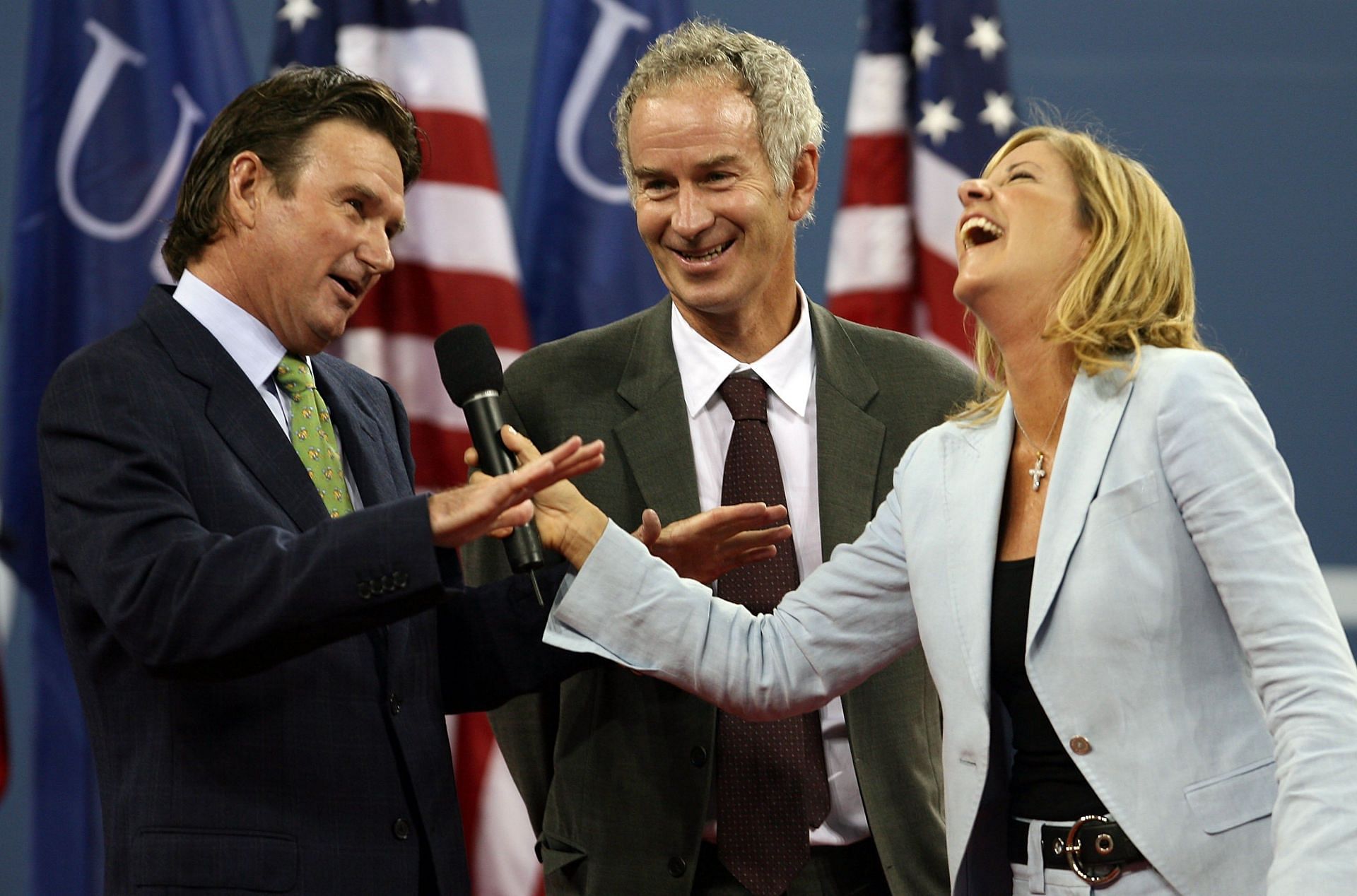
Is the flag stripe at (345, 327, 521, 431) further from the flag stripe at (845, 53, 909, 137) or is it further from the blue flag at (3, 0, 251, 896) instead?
the flag stripe at (845, 53, 909, 137)

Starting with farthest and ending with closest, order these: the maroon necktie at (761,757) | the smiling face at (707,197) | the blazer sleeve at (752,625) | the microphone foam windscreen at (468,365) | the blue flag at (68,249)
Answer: the blue flag at (68,249) → the smiling face at (707,197) → the maroon necktie at (761,757) → the blazer sleeve at (752,625) → the microphone foam windscreen at (468,365)

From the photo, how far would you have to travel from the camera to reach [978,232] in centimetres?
187

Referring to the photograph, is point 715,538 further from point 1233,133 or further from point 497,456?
point 1233,133

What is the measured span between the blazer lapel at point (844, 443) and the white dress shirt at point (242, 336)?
2.60ft

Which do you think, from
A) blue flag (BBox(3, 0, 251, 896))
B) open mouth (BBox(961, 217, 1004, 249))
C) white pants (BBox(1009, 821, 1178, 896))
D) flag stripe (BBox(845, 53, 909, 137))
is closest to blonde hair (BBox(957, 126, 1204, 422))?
open mouth (BBox(961, 217, 1004, 249))

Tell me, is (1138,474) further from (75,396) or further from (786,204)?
(75,396)

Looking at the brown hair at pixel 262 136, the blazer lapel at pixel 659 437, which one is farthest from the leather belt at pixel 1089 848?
the brown hair at pixel 262 136

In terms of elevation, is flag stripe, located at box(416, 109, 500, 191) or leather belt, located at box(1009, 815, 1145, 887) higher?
flag stripe, located at box(416, 109, 500, 191)

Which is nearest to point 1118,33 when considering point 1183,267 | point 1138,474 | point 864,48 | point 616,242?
point 864,48

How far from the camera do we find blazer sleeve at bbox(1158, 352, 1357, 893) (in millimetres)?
1373

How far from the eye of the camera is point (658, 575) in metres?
1.84

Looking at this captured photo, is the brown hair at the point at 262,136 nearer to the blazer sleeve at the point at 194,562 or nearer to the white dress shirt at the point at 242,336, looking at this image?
the white dress shirt at the point at 242,336

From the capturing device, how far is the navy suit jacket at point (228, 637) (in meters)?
1.50

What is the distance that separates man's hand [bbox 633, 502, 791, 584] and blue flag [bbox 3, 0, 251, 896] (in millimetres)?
2093
